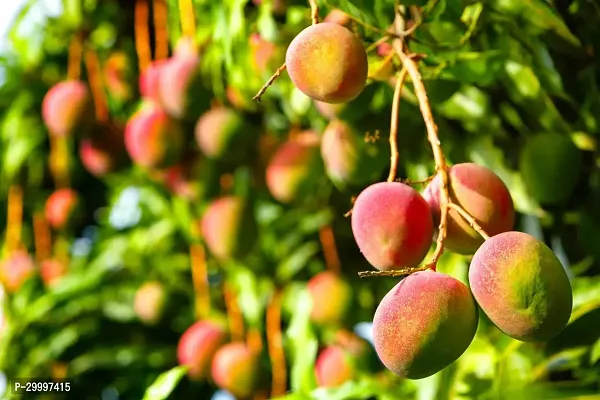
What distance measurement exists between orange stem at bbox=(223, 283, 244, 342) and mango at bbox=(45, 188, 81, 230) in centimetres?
44

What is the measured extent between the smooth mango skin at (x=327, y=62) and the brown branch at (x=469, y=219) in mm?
112

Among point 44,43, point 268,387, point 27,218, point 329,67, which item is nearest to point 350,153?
point 329,67

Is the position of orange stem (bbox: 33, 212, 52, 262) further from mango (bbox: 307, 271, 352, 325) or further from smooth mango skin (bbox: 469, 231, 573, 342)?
smooth mango skin (bbox: 469, 231, 573, 342)

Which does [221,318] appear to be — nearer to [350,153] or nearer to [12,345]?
[12,345]

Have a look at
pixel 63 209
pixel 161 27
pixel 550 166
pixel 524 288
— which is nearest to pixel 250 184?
pixel 161 27

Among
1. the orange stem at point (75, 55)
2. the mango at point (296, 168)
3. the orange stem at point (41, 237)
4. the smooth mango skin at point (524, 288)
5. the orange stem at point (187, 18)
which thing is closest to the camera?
the smooth mango skin at point (524, 288)

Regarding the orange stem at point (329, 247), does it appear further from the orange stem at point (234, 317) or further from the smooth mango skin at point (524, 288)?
the smooth mango skin at point (524, 288)

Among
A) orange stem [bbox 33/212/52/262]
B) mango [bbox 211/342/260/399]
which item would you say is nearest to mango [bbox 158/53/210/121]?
mango [bbox 211/342/260/399]

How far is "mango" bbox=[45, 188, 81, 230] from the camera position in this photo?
1.55 meters

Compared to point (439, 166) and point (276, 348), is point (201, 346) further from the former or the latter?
point (439, 166)

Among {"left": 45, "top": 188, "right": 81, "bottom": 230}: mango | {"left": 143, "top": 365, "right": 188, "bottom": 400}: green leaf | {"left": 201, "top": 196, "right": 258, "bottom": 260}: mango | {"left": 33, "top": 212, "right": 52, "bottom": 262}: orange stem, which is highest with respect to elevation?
{"left": 143, "top": 365, "right": 188, "bottom": 400}: green leaf

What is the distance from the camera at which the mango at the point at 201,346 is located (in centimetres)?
118

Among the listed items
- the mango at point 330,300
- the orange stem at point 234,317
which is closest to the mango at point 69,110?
the orange stem at point 234,317

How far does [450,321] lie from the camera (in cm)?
46
